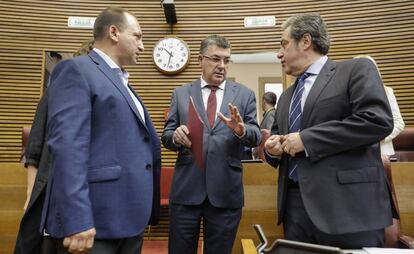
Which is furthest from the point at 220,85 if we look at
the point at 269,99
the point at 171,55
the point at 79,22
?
the point at 79,22

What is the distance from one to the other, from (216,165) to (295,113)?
51 cm

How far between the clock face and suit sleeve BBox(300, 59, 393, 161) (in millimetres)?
3996

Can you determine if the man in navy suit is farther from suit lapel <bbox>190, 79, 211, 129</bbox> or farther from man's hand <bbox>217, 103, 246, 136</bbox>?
suit lapel <bbox>190, 79, 211, 129</bbox>

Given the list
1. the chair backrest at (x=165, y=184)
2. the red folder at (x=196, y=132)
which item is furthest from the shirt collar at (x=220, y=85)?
the chair backrest at (x=165, y=184)

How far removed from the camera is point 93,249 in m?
1.28

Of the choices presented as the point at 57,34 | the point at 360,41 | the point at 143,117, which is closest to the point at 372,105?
the point at 143,117

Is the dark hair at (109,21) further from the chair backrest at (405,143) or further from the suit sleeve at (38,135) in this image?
the chair backrest at (405,143)

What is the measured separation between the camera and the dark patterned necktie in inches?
59.7

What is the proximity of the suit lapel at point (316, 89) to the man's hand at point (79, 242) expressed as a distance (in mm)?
939

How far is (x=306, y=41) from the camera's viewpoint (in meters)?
1.60

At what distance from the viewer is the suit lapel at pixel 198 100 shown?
1979mm

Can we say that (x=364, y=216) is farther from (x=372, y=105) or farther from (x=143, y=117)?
(x=143, y=117)

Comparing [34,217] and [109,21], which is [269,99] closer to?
[109,21]

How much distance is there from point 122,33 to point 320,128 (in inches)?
36.5
